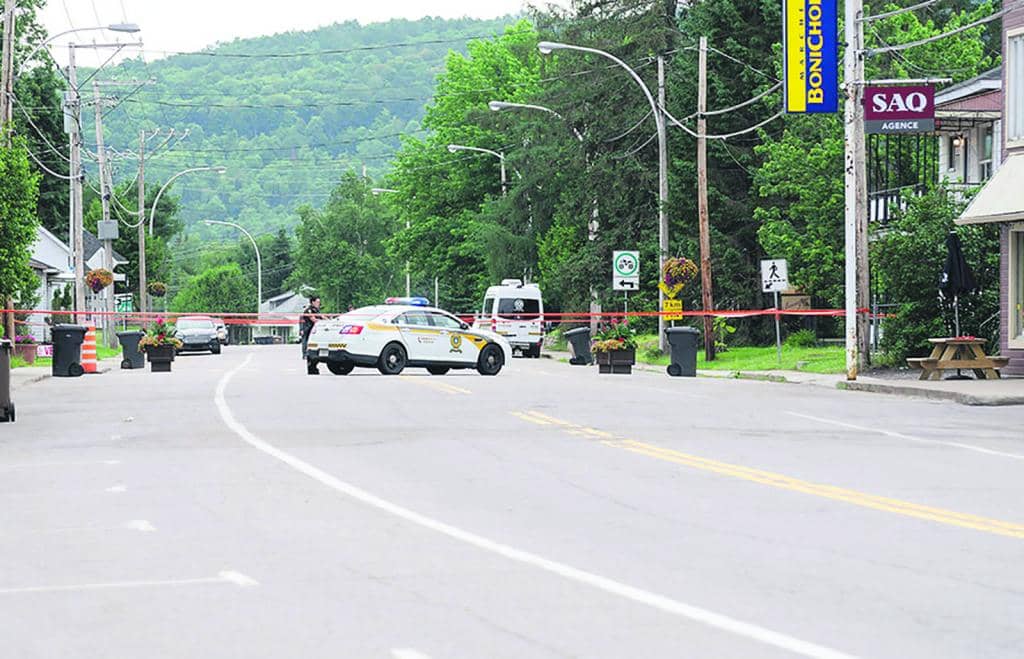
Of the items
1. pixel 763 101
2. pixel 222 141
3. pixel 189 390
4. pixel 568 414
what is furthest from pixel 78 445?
pixel 222 141

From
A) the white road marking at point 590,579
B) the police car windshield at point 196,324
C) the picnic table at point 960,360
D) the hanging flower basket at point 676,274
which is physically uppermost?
the hanging flower basket at point 676,274

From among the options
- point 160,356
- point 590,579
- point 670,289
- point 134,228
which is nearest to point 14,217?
point 160,356

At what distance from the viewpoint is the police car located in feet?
113

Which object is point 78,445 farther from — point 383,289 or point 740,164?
point 383,289

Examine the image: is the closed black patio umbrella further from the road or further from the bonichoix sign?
the road

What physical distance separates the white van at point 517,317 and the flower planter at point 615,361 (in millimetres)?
15443

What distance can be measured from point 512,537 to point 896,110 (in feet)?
78.9

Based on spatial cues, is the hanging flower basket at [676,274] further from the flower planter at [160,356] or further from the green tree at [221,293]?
the green tree at [221,293]

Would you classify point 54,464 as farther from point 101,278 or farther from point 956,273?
point 101,278

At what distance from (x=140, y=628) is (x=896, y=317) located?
29.5m

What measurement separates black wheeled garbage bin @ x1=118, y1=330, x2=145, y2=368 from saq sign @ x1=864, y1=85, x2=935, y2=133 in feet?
71.9

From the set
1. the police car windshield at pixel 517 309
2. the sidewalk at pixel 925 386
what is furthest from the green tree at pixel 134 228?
the sidewalk at pixel 925 386

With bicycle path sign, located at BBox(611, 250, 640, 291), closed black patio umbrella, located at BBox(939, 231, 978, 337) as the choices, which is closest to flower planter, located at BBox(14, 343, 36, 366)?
bicycle path sign, located at BBox(611, 250, 640, 291)

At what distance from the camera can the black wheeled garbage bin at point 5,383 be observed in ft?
71.2
